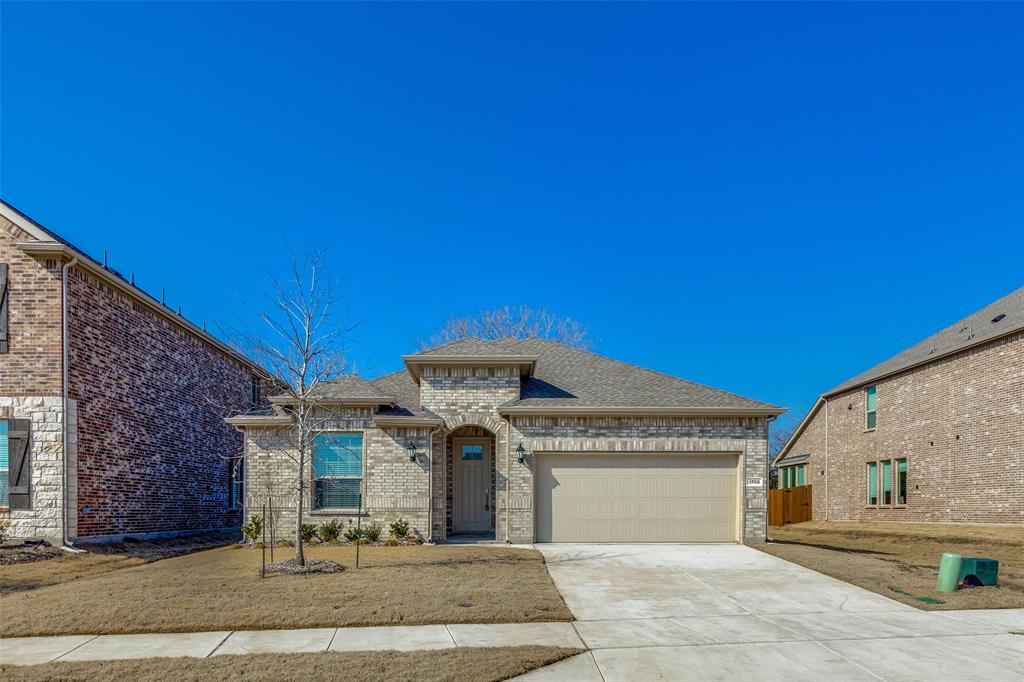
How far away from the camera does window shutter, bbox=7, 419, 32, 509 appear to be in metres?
14.0

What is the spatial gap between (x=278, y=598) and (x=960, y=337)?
2191cm

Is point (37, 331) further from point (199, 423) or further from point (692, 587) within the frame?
point (692, 587)

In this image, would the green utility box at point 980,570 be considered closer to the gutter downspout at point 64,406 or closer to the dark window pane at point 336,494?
the dark window pane at point 336,494

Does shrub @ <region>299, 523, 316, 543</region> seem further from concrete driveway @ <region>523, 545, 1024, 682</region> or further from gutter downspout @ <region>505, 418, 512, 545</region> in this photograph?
concrete driveway @ <region>523, 545, 1024, 682</region>

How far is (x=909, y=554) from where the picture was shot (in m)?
15.4

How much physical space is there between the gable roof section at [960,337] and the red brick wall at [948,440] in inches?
10.8

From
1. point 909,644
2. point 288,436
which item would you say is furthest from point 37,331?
point 909,644

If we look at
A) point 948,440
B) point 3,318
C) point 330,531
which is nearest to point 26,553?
point 3,318

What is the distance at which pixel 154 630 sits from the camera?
26.5 feet

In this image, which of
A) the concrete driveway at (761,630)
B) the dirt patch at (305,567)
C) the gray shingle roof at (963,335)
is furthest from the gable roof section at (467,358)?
the gray shingle roof at (963,335)

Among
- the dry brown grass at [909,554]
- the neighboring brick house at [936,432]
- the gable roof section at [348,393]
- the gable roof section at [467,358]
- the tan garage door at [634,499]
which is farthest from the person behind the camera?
the neighboring brick house at [936,432]

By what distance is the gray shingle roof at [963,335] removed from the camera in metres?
19.5

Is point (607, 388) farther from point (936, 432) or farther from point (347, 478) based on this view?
point (936, 432)

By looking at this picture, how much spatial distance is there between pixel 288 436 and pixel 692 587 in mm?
9642
